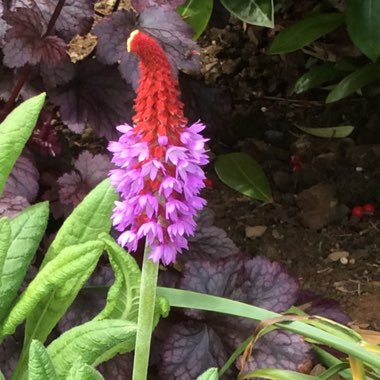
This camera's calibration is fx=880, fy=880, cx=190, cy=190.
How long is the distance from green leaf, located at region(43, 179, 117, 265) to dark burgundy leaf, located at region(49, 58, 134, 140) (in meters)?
0.26

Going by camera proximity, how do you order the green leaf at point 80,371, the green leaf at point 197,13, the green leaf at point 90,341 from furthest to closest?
the green leaf at point 197,13, the green leaf at point 90,341, the green leaf at point 80,371

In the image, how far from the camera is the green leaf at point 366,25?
2.35 metres

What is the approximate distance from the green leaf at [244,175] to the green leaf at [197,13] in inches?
22.6

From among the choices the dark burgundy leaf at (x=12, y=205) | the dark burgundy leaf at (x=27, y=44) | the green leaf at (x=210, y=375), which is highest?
the dark burgundy leaf at (x=27, y=44)

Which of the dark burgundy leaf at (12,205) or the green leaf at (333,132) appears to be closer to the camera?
the dark burgundy leaf at (12,205)

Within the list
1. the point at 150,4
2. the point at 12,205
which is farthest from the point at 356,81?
the point at 12,205

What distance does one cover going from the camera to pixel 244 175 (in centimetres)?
256

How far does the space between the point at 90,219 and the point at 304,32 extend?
145 cm

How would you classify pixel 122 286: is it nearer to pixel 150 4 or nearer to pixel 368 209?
pixel 150 4

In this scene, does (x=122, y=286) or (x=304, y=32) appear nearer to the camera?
(x=122, y=286)

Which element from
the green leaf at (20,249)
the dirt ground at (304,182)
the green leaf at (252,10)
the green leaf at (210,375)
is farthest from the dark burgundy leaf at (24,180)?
the green leaf at (252,10)

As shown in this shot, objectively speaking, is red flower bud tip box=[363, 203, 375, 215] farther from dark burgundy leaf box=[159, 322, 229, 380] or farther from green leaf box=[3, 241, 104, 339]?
green leaf box=[3, 241, 104, 339]

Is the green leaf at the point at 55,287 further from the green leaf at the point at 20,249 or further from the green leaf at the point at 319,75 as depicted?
the green leaf at the point at 319,75

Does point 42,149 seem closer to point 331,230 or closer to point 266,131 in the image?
point 331,230
